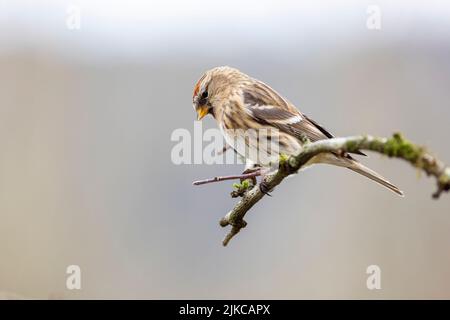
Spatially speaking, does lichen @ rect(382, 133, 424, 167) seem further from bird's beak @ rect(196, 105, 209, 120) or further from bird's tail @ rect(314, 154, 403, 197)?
bird's beak @ rect(196, 105, 209, 120)

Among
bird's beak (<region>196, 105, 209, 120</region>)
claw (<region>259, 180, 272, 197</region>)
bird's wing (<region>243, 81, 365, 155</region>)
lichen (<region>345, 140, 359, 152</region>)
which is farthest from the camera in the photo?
bird's beak (<region>196, 105, 209, 120</region>)

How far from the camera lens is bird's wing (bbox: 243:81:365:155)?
176 inches

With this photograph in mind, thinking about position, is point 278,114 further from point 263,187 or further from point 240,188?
point 263,187

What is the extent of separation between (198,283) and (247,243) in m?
1.15

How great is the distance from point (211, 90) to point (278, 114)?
1.99 ft

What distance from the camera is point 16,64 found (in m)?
11.8

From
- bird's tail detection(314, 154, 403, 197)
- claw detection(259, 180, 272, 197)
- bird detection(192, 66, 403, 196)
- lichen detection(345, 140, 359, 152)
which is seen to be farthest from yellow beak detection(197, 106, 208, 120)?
lichen detection(345, 140, 359, 152)

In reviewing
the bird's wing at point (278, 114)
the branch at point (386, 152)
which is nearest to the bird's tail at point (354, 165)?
the bird's wing at point (278, 114)

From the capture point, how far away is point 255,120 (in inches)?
187

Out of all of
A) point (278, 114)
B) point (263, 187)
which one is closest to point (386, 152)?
point (263, 187)

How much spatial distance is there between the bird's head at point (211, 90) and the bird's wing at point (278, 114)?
181 millimetres

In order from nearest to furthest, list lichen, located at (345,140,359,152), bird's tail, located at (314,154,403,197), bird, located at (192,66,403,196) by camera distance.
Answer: lichen, located at (345,140,359,152), bird's tail, located at (314,154,403,197), bird, located at (192,66,403,196)

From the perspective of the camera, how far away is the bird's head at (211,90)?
16.3ft

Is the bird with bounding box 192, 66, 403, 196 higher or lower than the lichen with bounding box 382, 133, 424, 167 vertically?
higher
